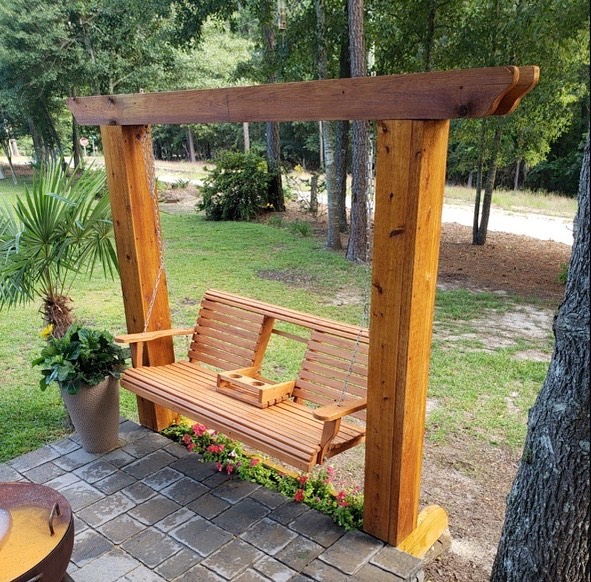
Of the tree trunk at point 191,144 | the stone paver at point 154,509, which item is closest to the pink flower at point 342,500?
the stone paver at point 154,509

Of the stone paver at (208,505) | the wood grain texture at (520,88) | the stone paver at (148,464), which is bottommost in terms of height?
the stone paver at (208,505)

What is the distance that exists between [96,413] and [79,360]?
352 millimetres

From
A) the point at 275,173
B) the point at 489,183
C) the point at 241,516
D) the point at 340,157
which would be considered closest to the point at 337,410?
the point at 241,516

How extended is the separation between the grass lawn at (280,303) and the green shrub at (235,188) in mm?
1328

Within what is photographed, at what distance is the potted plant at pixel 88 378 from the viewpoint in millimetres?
3266

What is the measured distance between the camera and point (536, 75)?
1.72 m

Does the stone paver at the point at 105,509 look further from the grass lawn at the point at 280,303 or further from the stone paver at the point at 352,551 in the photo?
the stone paver at the point at 352,551

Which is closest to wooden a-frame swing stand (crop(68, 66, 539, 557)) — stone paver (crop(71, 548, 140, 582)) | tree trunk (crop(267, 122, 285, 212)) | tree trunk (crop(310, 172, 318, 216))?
stone paver (crop(71, 548, 140, 582))

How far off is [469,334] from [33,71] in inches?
688

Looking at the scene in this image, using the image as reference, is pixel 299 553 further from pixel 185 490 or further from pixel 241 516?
pixel 185 490

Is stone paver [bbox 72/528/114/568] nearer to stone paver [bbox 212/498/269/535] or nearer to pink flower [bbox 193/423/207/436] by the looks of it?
stone paver [bbox 212/498/269/535]

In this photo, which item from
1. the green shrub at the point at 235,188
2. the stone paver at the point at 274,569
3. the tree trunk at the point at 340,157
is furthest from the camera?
the green shrub at the point at 235,188

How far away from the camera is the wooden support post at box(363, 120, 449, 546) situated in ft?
6.85

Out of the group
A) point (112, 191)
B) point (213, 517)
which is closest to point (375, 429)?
point (213, 517)
